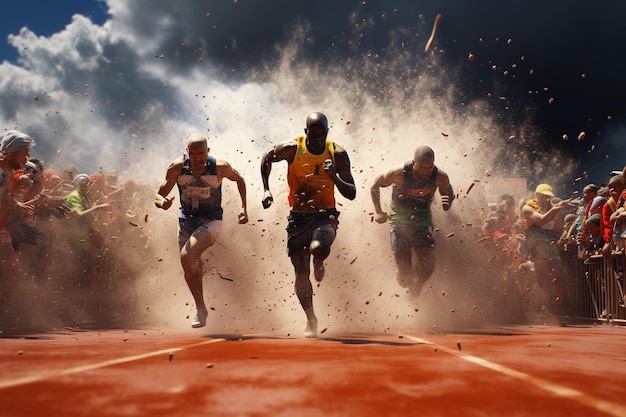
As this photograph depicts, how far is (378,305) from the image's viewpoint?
1107 centimetres

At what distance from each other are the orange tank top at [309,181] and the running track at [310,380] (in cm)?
242

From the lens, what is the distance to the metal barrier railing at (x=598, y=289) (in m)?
11.4

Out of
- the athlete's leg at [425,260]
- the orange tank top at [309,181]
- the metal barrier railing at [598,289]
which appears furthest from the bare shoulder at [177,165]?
the metal barrier railing at [598,289]

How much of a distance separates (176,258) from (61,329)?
11.8 ft

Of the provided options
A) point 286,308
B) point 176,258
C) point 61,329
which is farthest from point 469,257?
point 61,329

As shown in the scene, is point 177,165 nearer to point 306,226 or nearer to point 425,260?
point 306,226

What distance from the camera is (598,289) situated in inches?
493

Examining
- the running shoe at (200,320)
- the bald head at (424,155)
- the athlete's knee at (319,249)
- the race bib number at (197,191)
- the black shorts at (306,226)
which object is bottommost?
the running shoe at (200,320)

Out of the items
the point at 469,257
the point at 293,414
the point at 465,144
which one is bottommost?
the point at 293,414

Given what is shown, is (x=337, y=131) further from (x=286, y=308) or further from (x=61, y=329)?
(x=61, y=329)

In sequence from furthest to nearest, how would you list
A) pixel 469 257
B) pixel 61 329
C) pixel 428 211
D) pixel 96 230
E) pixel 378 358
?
pixel 469 257 < pixel 96 230 < pixel 428 211 < pixel 61 329 < pixel 378 358

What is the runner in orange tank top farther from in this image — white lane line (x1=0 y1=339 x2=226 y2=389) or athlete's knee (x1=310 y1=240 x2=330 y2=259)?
white lane line (x1=0 y1=339 x2=226 y2=389)

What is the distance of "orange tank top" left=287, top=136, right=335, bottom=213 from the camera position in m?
8.15

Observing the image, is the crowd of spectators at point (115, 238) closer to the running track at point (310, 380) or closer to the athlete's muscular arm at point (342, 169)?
the athlete's muscular arm at point (342, 169)
